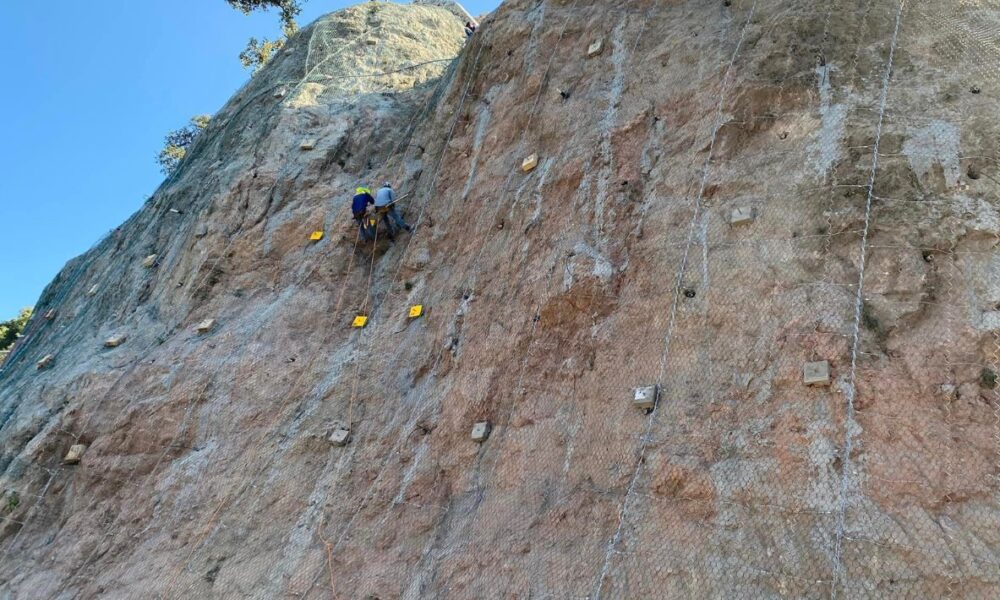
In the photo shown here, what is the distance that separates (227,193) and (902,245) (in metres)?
10.7

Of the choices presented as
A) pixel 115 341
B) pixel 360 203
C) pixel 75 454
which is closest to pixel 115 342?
pixel 115 341

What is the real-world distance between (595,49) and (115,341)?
8.93 metres

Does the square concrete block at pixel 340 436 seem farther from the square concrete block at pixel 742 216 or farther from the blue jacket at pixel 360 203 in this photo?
the square concrete block at pixel 742 216

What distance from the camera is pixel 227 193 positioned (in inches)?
496

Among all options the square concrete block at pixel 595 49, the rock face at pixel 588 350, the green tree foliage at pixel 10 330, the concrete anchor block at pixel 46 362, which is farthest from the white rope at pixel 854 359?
the green tree foliage at pixel 10 330

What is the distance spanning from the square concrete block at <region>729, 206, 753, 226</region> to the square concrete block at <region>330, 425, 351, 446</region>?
511 cm

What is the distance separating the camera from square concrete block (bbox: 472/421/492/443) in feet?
24.7

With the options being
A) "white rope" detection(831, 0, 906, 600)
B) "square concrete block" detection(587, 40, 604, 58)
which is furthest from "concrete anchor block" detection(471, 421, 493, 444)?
"square concrete block" detection(587, 40, 604, 58)

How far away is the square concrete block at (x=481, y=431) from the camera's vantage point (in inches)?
296

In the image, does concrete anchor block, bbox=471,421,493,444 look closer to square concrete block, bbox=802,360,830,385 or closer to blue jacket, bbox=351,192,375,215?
square concrete block, bbox=802,360,830,385

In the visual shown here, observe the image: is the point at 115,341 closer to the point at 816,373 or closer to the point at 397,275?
the point at 397,275

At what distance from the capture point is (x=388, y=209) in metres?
10.7

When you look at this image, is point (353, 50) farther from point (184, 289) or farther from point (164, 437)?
point (164, 437)

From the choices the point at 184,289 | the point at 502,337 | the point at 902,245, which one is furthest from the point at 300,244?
the point at 902,245
